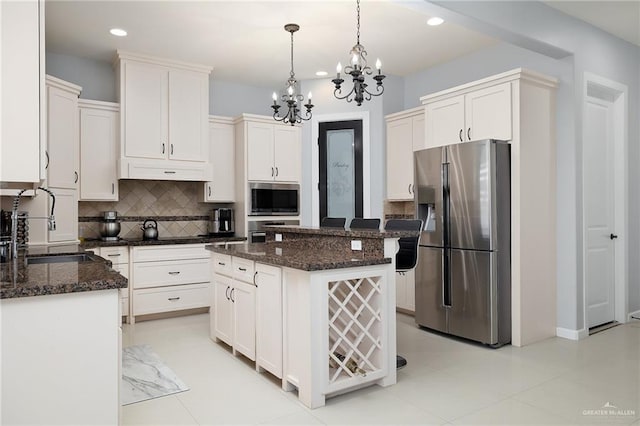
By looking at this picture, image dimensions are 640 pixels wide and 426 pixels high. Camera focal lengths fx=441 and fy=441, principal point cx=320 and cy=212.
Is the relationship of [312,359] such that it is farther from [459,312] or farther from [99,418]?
[459,312]

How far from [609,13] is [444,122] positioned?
1661mm

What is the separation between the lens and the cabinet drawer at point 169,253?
4562 millimetres

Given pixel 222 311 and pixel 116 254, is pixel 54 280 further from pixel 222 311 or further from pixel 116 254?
pixel 116 254

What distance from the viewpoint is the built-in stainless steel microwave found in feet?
17.4

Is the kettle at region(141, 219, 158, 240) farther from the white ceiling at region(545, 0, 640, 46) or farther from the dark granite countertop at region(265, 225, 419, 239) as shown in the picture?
the white ceiling at region(545, 0, 640, 46)

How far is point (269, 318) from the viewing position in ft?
9.68

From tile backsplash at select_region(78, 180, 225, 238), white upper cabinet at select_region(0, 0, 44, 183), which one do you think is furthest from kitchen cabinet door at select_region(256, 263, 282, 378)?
tile backsplash at select_region(78, 180, 225, 238)

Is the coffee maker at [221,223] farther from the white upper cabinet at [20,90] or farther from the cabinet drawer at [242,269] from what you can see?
the white upper cabinet at [20,90]

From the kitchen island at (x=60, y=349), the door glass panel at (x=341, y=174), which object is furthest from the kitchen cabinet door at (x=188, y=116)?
the kitchen island at (x=60, y=349)

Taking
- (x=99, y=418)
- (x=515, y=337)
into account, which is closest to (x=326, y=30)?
(x=515, y=337)

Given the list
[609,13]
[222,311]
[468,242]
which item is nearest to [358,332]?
[222,311]

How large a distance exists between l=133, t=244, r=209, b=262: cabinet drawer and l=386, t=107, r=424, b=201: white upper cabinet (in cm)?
233

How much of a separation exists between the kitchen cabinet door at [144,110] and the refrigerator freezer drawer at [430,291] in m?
3.00

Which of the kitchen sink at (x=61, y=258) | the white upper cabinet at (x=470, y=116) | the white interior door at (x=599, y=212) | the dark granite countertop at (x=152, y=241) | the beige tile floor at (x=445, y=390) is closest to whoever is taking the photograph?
the beige tile floor at (x=445, y=390)
